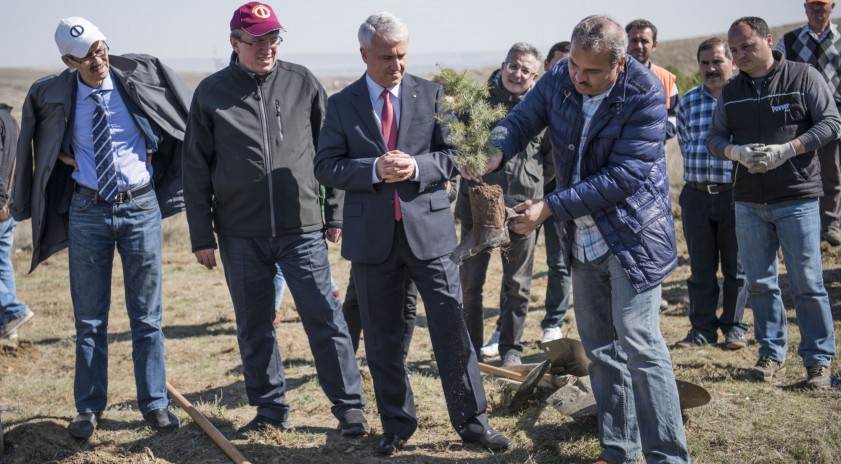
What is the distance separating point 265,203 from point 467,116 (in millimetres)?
1327

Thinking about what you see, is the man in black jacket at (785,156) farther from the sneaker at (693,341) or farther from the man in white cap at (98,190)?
the man in white cap at (98,190)

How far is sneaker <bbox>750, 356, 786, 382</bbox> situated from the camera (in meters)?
5.79

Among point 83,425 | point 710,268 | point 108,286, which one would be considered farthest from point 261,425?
point 710,268

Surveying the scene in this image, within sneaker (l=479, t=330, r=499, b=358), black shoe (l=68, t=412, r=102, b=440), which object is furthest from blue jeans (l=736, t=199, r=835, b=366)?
black shoe (l=68, t=412, r=102, b=440)

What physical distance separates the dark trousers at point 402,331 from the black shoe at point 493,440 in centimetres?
5

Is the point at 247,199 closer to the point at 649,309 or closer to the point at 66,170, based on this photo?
the point at 66,170

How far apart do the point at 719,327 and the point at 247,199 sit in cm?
411

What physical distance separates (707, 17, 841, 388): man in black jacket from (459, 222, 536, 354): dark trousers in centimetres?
157

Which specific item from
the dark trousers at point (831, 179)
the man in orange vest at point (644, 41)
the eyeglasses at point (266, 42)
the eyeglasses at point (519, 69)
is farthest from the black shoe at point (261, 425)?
the dark trousers at point (831, 179)

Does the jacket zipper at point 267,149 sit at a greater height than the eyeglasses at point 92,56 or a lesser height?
lesser

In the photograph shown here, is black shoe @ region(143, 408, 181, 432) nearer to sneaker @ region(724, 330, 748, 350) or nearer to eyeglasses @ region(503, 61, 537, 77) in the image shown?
eyeglasses @ region(503, 61, 537, 77)

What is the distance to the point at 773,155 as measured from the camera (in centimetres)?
535

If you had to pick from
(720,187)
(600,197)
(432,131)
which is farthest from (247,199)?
(720,187)

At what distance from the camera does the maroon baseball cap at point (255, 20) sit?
4754 mm
